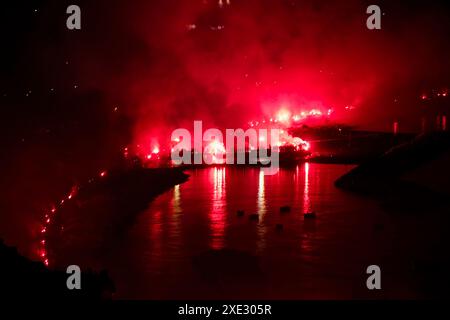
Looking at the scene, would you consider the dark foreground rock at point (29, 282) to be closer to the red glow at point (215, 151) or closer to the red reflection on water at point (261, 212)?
the red reflection on water at point (261, 212)

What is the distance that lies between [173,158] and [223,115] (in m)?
6.19

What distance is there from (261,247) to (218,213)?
134 inches

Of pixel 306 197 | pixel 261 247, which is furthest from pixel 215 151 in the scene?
pixel 261 247

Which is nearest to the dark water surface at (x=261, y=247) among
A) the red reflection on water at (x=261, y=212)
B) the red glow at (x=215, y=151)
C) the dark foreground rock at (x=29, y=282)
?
the red reflection on water at (x=261, y=212)

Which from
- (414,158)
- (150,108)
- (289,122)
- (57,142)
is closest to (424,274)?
(414,158)

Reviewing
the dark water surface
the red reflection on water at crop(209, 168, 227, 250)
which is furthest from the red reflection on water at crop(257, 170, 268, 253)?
the red reflection on water at crop(209, 168, 227, 250)

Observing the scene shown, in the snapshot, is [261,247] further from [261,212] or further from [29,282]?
[29,282]

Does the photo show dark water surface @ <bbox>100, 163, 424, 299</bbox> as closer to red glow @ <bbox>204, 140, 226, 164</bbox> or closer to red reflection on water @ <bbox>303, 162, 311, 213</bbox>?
red reflection on water @ <bbox>303, 162, 311, 213</bbox>

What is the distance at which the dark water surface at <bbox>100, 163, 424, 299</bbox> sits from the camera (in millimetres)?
→ 7746

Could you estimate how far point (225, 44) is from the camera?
2300 centimetres

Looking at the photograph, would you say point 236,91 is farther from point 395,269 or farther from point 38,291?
point 38,291

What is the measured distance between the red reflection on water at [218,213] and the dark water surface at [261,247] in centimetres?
2

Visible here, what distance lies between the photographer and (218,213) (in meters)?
13.3
